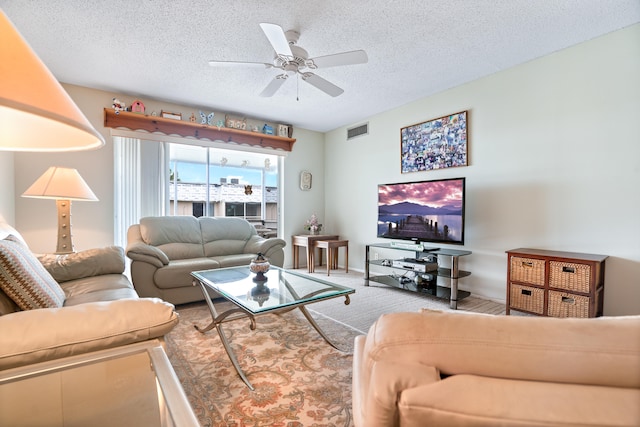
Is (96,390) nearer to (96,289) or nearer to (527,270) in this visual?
(96,289)

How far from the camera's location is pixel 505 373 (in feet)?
1.64

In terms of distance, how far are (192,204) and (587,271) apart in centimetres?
473

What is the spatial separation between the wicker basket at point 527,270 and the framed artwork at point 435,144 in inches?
51.0

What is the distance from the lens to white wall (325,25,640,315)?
2.43 meters

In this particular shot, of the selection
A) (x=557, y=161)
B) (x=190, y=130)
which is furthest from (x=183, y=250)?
(x=557, y=161)

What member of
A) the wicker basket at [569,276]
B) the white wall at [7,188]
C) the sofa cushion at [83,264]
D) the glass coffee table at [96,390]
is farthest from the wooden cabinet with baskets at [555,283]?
the white wall at [7,188]

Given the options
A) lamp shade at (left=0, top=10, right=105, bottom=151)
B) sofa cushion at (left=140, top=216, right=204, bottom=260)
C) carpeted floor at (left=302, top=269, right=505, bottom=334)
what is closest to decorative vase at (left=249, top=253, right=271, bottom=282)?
carpeted floor at (left=302, top=269, right=505, bottom=334)

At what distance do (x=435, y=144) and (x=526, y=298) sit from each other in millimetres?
2028

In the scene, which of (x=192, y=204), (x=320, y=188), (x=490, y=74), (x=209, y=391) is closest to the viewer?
(x=209, y=391)

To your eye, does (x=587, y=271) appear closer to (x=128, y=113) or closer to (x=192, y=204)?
(x=192, y=204)

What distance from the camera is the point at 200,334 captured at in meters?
2.34

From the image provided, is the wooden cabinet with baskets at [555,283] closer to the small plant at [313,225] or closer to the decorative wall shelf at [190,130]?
the small plant at [313,225]

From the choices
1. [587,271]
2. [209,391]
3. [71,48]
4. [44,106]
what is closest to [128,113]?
[71,48]

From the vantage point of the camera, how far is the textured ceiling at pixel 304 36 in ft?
7.07
